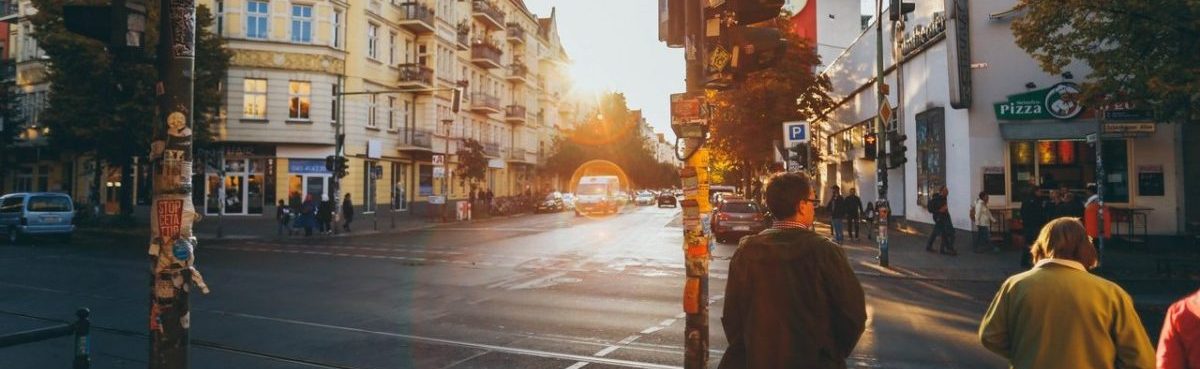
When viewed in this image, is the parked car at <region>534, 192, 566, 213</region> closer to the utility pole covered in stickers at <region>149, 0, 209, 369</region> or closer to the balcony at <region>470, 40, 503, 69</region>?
the balcony at <region>470, 40, 503, 69</region>

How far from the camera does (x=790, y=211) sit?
3.22m

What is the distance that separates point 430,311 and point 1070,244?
786 centimetres

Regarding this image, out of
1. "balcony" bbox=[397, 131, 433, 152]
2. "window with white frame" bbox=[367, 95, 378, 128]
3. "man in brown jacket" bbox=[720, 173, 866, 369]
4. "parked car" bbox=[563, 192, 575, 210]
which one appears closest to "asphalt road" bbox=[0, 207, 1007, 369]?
"man in brown jacket" bbox=[720, 173, 866, 369]

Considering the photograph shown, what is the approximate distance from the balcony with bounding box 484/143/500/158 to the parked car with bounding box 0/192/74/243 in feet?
104

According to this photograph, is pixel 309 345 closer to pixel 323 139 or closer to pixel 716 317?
pixel 716 317

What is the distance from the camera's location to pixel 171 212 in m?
4.11

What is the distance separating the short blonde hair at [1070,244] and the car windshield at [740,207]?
62.7 ft

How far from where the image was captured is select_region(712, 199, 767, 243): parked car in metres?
22.0

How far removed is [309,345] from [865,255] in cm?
1407

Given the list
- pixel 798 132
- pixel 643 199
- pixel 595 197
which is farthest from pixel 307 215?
pixel 643 199

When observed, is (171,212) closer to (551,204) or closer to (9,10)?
(551,204)

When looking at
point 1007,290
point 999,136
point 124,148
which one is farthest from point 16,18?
point 1007,290

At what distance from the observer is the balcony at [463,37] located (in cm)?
Answer: 4696

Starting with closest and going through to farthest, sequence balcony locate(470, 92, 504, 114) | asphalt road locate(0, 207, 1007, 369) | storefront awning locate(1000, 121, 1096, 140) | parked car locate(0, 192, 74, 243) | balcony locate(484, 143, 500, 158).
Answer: asphalt road locate(0, 207, 1007, 369)
storefront awning locate(1000, 121, 1096, 140)
parked car locate(0, 192, 74, 243)
balcony locate(470, 92, 504, 114)
balcony locate(484, 143, 500, 158)
